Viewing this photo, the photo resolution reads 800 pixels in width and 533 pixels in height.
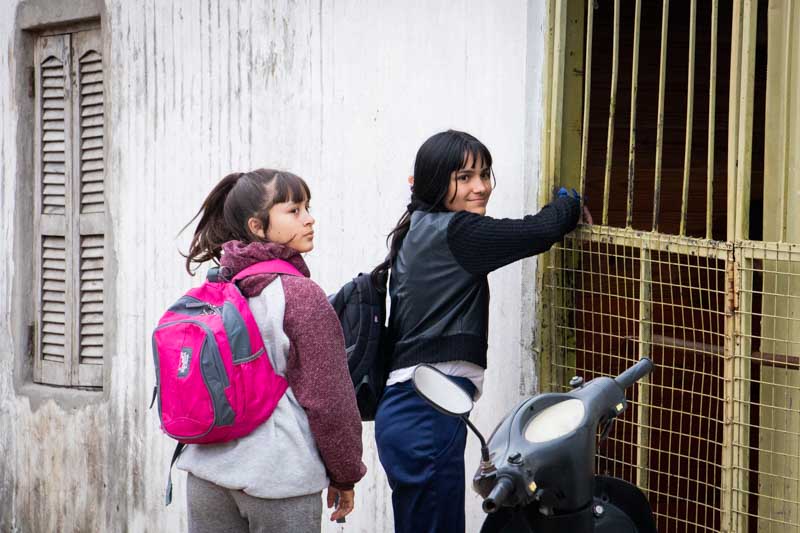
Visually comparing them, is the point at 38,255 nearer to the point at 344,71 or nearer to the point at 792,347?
the point at 344,71

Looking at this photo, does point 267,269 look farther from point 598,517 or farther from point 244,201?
point 598,517

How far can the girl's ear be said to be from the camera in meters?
3.38

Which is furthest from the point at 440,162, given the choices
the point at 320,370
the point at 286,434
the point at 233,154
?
the point at 233,154

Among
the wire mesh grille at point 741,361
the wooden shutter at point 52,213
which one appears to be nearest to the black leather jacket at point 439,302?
the wire mesh grille at point 741,361

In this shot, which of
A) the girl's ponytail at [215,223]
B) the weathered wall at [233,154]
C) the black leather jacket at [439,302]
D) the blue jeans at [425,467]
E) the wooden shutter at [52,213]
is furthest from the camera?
the wooden shutter at [52,213]

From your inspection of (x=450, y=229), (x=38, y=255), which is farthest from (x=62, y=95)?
(x=450, y=229)

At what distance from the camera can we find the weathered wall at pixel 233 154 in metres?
4.46

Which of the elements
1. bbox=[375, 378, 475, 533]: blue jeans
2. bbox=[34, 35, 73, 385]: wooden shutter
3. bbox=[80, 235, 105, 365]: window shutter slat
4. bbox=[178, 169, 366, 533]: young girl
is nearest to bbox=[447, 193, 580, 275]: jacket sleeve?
bbox=[375, 378, 475, 533]: blue jeans

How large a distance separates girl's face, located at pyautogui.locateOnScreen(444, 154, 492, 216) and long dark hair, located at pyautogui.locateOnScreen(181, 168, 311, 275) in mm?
624

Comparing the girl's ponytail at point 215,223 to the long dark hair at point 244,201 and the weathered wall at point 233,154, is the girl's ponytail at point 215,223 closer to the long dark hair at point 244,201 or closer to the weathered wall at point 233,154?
the long dark hair at point 244,201

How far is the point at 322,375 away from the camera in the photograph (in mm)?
3211

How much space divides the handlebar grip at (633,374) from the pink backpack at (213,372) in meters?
0.93

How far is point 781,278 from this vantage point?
3549 mm

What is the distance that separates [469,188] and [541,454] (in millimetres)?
1437
